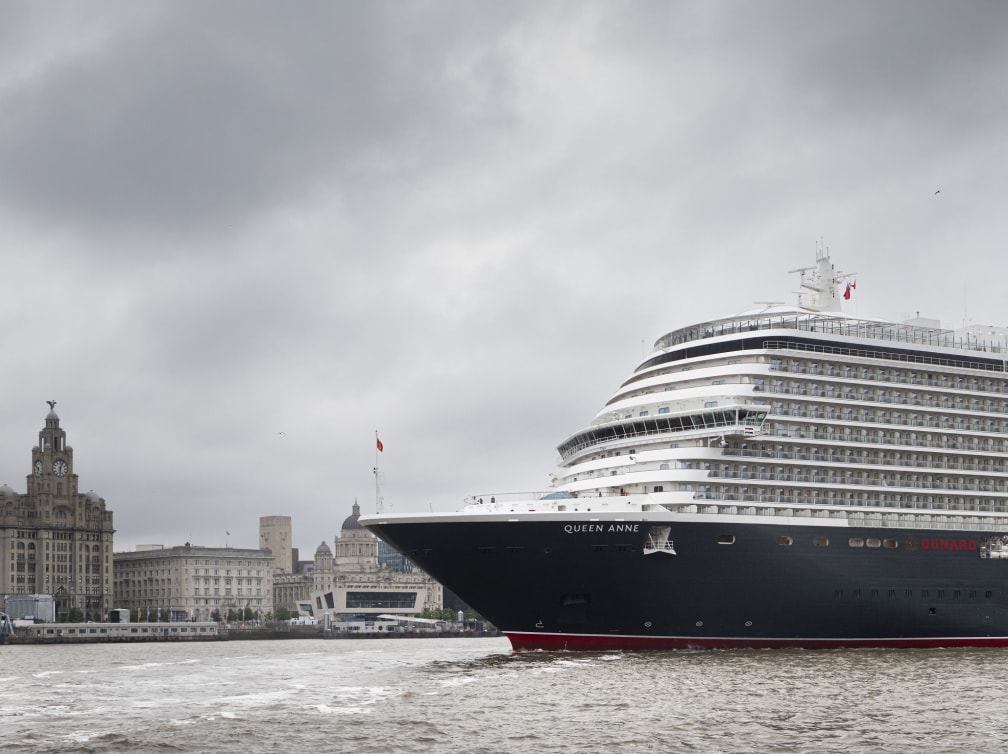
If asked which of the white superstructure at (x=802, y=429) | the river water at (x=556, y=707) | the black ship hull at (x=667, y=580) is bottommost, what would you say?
the river water at (x=556, y=707)

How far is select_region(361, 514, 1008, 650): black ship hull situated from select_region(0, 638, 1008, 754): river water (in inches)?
60.3

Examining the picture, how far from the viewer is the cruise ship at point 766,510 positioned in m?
62.3

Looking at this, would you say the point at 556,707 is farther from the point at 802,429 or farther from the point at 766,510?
the point at 802,429

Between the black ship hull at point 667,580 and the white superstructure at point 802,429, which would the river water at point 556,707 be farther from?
the white superstructure at point 802,429

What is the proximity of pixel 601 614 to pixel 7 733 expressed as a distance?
31656 mm

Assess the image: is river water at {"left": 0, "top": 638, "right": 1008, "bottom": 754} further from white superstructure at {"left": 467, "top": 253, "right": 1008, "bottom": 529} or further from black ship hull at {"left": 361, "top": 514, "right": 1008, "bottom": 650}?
white superstructure at {"left": 467, "top": 253, "right": 1008, "bottom": 529}

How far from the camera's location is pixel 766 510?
6512cm

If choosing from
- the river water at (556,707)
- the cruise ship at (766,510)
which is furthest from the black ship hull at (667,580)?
the river water at (556,707)

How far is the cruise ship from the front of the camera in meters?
62.3

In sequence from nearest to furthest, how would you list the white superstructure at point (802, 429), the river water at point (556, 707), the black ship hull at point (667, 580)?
the river water at point (556, 707), the black ship hull at point (667, 580), the white superstructure at point (802, 429)

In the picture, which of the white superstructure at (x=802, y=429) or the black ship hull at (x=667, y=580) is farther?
the white superstructure at (x=802, y=429)

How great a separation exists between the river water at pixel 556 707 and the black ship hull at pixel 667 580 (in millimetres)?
1531

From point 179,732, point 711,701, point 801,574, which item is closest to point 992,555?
point 801,574

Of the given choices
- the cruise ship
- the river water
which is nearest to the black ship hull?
the cruise ship
